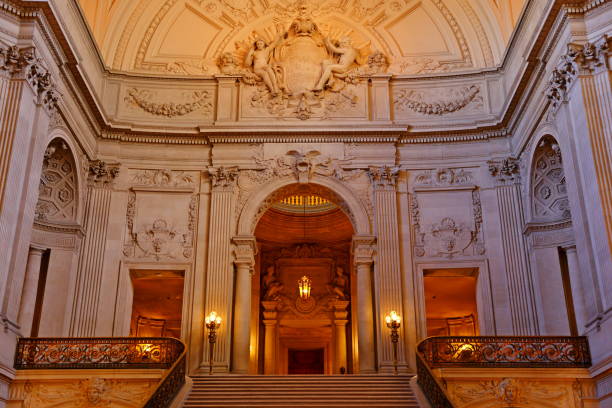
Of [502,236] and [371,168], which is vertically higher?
[371,168]

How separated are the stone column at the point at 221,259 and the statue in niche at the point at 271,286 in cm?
587

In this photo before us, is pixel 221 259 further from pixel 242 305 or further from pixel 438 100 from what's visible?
pixel 438 100

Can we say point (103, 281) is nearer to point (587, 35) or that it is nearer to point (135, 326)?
point (135, 326)

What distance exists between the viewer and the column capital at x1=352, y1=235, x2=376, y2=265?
18734 mm

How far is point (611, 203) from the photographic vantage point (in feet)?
43.2

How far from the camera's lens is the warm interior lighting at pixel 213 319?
17172mm

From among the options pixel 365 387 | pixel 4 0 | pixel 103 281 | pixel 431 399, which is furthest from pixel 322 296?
pixel 4 0

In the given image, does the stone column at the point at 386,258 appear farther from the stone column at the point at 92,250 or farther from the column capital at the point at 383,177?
the stone column at the point at 92,250

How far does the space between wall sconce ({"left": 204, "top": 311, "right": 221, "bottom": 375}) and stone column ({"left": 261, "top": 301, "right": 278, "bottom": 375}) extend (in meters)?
6.37

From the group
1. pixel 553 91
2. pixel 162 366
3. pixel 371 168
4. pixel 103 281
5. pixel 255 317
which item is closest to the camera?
pixel 162 366

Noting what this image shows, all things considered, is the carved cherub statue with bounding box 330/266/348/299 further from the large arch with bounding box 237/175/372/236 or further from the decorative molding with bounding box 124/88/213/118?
the decorative molding with bounding box 124/88/213/118

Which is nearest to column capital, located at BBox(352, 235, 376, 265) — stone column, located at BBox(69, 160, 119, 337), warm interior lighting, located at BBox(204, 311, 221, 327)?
warm interior lighting, located at BBox(204, 311, 221, 327)

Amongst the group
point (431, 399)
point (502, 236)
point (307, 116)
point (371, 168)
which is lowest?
point (431, 399)

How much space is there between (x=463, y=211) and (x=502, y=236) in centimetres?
124
